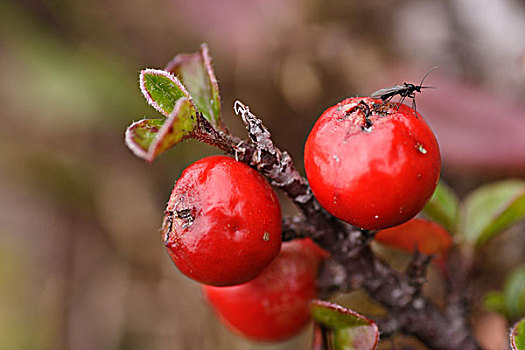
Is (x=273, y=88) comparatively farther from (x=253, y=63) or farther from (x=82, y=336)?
(x=82, y=336)

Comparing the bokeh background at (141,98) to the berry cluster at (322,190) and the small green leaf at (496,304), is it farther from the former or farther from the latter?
the berry cluster at (322,190)

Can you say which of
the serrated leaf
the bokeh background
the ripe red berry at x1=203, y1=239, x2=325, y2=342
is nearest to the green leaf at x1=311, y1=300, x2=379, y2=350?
the ripe red berry at x1=203, y1=239, x2=325, y2=342

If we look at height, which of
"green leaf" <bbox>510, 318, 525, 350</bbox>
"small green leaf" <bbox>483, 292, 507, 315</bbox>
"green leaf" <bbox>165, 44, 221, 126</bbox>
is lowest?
"small green leaf" <bbox>483, 292, 507, 315</bbox>

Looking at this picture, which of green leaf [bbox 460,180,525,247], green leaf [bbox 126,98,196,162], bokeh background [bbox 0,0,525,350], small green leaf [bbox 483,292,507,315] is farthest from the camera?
bokeh background [bbox 0,0,525,350]

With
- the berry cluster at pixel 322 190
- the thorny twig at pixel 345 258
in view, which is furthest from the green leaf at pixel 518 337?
the berry cluster at pixel 322 190

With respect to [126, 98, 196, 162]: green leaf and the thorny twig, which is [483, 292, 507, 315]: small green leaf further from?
[126, 98, 196, 162]: green leaf

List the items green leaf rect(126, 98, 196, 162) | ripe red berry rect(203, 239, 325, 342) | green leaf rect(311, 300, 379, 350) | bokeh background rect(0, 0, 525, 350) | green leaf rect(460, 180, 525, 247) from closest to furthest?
1. green leaf rect(126, 98, 196, 162)
2. green leaf rect(311, 300, 379, 350)
3. ripe red berry rect(203, 239, 325, 342)
4. green leaf rect(460, 180, 525, 247)
5. bokeh background rect(0, 0, 525, 350)
